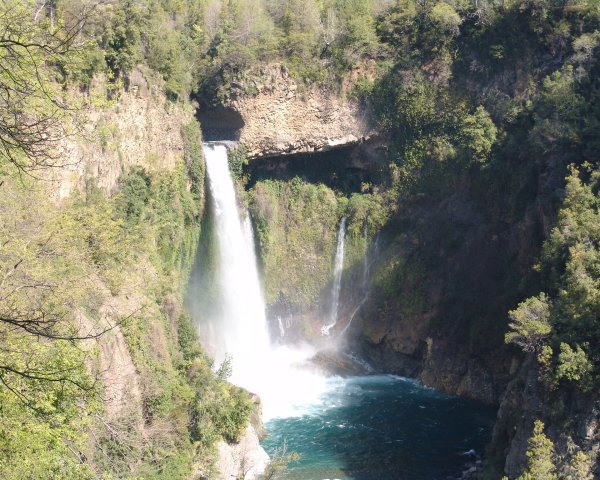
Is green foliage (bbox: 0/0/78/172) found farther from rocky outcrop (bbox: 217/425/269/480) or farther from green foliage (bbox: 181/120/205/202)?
green foliage (bbox: 181/120/205/202)

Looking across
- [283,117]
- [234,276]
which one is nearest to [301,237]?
[234,276]

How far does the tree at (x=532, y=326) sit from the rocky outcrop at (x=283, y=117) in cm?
1484

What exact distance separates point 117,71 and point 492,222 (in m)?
16.0

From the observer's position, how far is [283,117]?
30.7 metres

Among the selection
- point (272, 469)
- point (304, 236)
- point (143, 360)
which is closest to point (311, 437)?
point (272, 469)

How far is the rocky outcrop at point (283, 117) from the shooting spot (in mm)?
29891

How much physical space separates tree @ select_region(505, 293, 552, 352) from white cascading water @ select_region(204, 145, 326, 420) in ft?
34.2

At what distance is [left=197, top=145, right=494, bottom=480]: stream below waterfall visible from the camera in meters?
20.1

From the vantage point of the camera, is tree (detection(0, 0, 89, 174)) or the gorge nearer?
tree (detection(0, 0, 89, 174))

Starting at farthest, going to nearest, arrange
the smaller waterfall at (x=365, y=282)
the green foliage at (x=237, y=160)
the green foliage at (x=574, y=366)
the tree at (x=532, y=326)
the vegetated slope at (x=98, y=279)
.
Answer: the smaller waterfall at (x=365, y=282), the green foliage at (x=237, y=160), the tree at (x=532, y=326), the green foliage at (x=574, y=366), the vegetated slope at (x=98, y=279)

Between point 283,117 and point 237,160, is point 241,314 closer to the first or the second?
point 237,160

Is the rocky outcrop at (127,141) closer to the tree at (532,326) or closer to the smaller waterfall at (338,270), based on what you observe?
the smaller waterfall at (338,270)

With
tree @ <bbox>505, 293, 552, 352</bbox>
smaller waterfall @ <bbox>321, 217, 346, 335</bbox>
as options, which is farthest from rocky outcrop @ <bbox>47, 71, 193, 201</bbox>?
tree @ <bbox>505, 293, 552, 352</bbox>

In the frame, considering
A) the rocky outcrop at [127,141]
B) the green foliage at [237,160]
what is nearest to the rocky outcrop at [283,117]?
the green foliage at [237,160]
